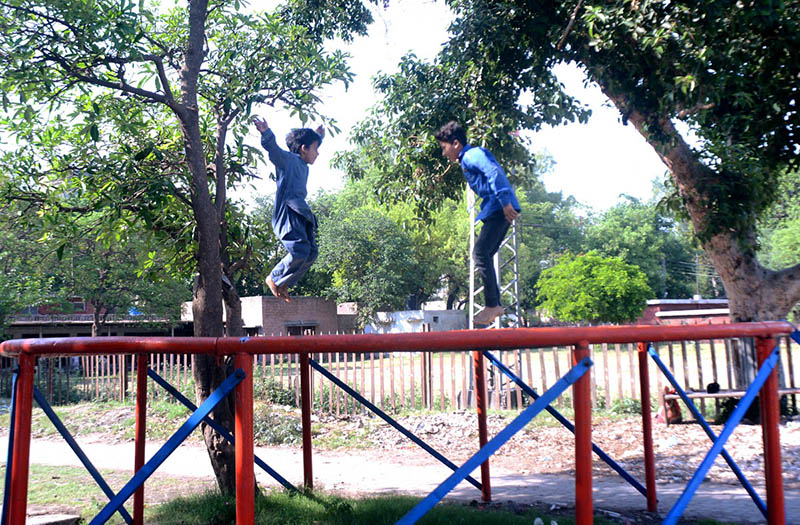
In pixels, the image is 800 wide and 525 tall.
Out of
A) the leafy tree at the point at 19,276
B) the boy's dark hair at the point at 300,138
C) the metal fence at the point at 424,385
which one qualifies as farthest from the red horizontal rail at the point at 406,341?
the leafy tree at the point at 19,276

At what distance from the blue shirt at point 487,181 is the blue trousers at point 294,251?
128cm

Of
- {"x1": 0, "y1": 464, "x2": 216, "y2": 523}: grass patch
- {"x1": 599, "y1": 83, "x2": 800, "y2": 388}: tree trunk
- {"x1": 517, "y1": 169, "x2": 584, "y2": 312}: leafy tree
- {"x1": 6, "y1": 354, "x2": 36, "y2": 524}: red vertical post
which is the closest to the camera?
{"x1": 6, "y1": 354, "x2": 36, "y2": 524}: red vertical post

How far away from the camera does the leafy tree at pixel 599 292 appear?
28.6m

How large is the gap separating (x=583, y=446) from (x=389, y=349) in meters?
0.95

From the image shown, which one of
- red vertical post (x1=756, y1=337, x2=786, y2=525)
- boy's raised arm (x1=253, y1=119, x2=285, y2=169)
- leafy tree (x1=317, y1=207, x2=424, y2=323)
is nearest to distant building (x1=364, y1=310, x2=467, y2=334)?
leafy tree (x1=317, y1=207, x2=424, y2=323)

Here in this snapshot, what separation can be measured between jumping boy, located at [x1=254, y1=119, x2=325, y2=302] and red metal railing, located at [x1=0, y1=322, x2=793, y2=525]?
1.56m

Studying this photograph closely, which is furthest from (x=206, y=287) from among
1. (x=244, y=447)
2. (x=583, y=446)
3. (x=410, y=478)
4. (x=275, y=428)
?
(x=275, y=428)

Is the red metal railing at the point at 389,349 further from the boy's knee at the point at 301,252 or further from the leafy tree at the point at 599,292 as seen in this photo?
the leafy tree at the point at 599,292

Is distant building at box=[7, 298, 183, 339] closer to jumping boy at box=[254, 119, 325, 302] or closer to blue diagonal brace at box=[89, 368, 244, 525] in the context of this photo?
jumping boy at box=[254, 119, 325, 302]

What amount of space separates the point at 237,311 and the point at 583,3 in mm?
5251

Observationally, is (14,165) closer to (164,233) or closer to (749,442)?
(164,233)

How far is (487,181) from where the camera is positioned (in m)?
4.52

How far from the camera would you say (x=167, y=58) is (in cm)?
684

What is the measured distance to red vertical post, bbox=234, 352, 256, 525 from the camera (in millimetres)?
2822
